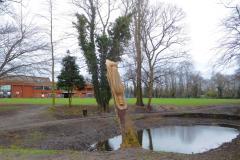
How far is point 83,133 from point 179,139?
19.2 ft

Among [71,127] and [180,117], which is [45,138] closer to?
[71,127]

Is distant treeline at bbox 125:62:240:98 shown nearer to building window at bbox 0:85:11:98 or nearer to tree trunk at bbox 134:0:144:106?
building window at bbox 0:85:11:98

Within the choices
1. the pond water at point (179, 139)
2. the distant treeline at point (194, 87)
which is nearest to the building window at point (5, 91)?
the distant treeline at point (194, 87)

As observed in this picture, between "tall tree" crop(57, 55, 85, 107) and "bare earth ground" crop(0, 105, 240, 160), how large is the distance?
384cm

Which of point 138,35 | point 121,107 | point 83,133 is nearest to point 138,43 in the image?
point 138,35

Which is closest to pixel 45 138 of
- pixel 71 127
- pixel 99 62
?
pixel 71 127

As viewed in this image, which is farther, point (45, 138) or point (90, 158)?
point (45, 138)

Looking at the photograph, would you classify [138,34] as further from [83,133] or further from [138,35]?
[83,133]

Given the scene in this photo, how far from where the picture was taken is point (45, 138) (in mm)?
19031

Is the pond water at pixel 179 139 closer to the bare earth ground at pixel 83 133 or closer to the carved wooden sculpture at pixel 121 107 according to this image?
the bare earth ground at pixel 83 133

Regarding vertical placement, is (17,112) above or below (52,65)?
below

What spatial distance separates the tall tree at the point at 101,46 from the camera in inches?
1344

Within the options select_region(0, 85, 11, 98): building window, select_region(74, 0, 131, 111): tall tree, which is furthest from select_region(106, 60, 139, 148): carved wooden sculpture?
select_region(0, 85, 11, 98): building window

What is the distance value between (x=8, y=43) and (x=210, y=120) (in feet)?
60.3
